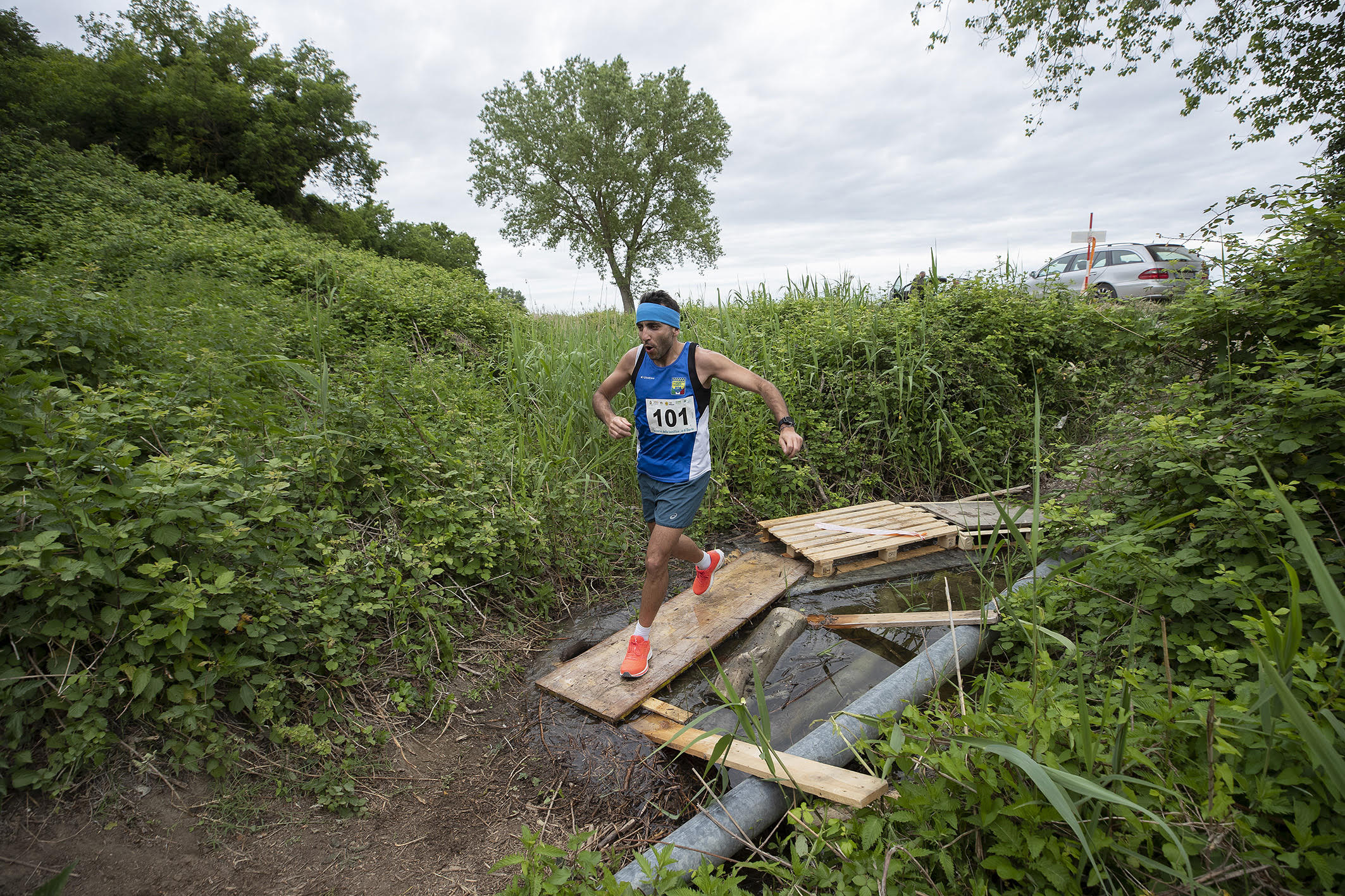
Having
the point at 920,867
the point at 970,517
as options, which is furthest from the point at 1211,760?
the point at 970,517

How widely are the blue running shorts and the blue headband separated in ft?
3.08

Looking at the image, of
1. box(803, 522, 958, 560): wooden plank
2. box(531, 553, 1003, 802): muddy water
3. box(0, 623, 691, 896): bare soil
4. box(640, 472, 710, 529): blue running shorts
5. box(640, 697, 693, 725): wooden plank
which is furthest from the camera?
box(803, 522, 958, 560): wooden plank

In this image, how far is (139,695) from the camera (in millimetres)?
2086

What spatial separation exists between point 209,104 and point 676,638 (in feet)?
81.0

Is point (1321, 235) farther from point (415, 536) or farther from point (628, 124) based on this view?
point (628, 124)

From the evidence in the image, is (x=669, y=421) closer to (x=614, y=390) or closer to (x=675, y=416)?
(x=675, y=416)

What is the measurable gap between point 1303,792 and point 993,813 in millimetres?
643

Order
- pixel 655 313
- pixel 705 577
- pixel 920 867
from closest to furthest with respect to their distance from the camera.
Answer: pixel 920 867 → pixel 655 313 → pixel 705 577

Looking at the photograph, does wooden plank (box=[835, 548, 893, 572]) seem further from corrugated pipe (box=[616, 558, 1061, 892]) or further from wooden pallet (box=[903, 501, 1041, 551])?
corrugated pipe (box=[616, 558, 1061, 892])

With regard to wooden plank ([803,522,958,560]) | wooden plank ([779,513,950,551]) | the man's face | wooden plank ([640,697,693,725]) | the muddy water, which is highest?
the man's face

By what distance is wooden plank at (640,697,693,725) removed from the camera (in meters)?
2.77

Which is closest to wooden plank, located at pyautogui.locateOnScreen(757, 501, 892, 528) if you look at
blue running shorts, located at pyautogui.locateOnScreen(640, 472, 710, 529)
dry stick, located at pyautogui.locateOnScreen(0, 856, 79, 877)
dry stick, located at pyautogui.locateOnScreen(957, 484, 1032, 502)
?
dry stick, located at pyautogui.locateOnScreen(957, 484, 1032, 502)

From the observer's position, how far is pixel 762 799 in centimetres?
202

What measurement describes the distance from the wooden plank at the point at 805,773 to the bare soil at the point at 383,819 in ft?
1.30
